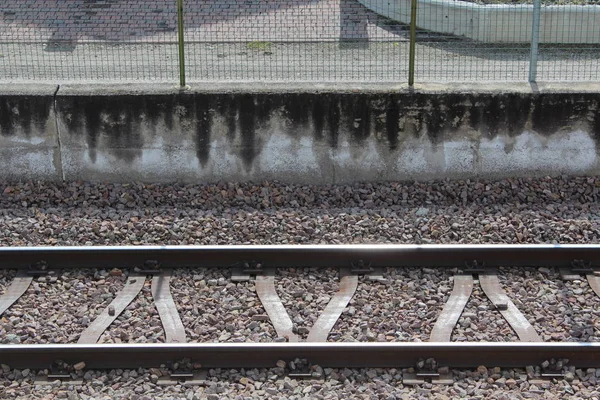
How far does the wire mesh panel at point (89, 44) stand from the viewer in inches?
447

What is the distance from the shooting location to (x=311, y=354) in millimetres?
6609

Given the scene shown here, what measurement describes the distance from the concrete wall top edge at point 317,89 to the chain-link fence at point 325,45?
29 centimetres

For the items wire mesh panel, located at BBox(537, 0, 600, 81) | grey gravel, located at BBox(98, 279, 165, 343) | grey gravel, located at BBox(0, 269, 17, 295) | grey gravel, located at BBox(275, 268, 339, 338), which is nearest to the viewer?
grey gravel, located at BBox(98, 279, 165, 343)

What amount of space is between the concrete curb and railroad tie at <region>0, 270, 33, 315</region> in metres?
7.43

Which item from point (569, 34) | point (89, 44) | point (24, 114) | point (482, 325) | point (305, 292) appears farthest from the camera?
point (569, 34)

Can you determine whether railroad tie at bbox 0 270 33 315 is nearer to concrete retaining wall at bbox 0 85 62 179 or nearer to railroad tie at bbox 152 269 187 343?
railroad tie at bbox 152 269 187 343

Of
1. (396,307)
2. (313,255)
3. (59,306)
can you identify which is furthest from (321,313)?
(59,306)

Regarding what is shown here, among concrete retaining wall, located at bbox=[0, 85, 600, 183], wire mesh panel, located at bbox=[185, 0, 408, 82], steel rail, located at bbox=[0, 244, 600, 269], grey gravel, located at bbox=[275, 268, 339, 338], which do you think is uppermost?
wire mesh panel, located at bbox=[185, 0, 408, 82]

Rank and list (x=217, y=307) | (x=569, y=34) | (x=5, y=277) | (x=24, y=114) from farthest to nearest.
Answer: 1. (x=569, y=34)
2. (x=24, y=114)
3. (x=5, y=277)
4. (x=217, y=307)

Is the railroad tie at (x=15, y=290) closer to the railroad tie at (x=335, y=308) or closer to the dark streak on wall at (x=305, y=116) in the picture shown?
the dark streak on wall at (x=305, y=116)

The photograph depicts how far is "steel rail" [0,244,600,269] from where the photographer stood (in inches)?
320

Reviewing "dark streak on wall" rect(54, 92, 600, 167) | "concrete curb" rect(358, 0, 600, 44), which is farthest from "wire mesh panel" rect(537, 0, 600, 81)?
"dark streak on wall" rect(54, 92, 600, 167)

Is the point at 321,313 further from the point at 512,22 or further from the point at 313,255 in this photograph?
the point at 512,22

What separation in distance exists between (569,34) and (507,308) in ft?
24.6
